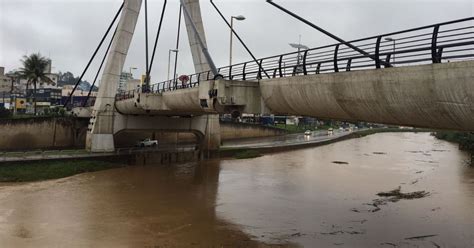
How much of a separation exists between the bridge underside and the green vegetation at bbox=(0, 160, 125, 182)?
1631 centimetres

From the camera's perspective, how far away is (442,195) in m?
25.3

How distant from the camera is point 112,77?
4016 cm

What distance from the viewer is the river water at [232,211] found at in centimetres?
1548

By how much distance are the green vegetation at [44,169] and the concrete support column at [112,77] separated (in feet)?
18.9

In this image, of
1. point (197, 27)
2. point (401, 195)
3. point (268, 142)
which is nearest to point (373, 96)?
point (401, 195)

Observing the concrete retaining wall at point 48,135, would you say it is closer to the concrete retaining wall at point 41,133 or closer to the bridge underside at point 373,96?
the concrete retaining wall at point 41,133

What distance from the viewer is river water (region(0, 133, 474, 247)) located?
1548 centimetres

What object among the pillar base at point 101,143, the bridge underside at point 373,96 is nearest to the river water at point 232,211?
the bridge underside at point 373,96

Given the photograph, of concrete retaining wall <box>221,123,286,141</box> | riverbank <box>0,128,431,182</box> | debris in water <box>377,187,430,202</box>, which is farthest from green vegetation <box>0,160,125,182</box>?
concrete retaining wall <box>221,123,286,141</box>

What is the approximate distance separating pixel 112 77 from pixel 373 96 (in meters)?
32.8

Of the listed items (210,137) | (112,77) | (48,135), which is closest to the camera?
(112,77)

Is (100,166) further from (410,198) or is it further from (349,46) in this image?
(349,46)

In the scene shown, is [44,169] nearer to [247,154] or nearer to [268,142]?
[247,154]

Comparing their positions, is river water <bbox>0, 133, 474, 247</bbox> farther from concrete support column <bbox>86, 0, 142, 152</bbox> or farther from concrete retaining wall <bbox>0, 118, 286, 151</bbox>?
concrete retaining wall <bbox>0, 118, 286, 151</bbox>
